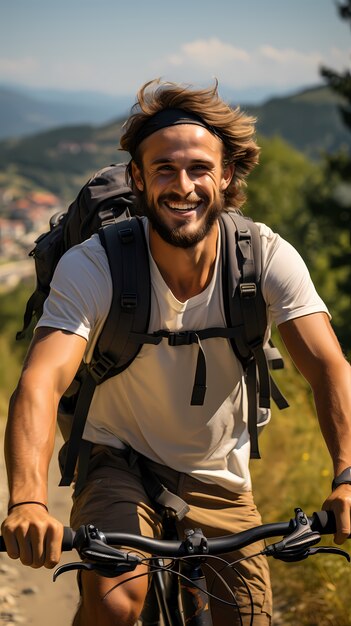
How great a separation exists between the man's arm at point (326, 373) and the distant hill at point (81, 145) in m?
91.6

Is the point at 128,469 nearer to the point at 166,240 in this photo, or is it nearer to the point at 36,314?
the point at 166,240

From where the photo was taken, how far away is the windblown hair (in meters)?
2.86

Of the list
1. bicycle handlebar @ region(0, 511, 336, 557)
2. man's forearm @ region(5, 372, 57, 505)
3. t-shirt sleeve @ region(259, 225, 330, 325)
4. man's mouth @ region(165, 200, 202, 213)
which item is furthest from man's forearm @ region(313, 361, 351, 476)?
man's forearm @ region(5, 372, 57, 505)

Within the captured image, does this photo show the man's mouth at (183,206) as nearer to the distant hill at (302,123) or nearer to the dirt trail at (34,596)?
the dirt trail at (34,596)

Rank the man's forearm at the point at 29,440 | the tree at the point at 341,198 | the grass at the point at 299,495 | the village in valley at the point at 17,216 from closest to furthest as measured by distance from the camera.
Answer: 1. the man's forearm at the point at 29,440
2. the grass at the point at 299,495
3. the tree at the point at 341,198
4. the village in valley at the point at 17,216

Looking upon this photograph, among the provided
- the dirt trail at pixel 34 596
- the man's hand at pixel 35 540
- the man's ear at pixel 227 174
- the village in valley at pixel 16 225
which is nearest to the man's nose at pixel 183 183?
the man's ear at pixel 227 174

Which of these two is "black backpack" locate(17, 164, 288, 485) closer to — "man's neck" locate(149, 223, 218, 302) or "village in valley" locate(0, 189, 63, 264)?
"man's neck" locate(149, 223, 218, 302)

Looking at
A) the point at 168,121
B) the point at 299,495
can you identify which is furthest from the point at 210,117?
the point at 299,495

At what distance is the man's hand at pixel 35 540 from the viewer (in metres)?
1.91

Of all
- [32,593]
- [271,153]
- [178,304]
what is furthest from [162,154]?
[271,153]

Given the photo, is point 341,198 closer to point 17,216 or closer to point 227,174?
point 227,174

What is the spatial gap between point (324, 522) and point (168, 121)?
4.47ft

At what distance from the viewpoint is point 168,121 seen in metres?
2.82

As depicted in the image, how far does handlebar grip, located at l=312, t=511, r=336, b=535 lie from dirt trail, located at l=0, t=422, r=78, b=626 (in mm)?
2684
